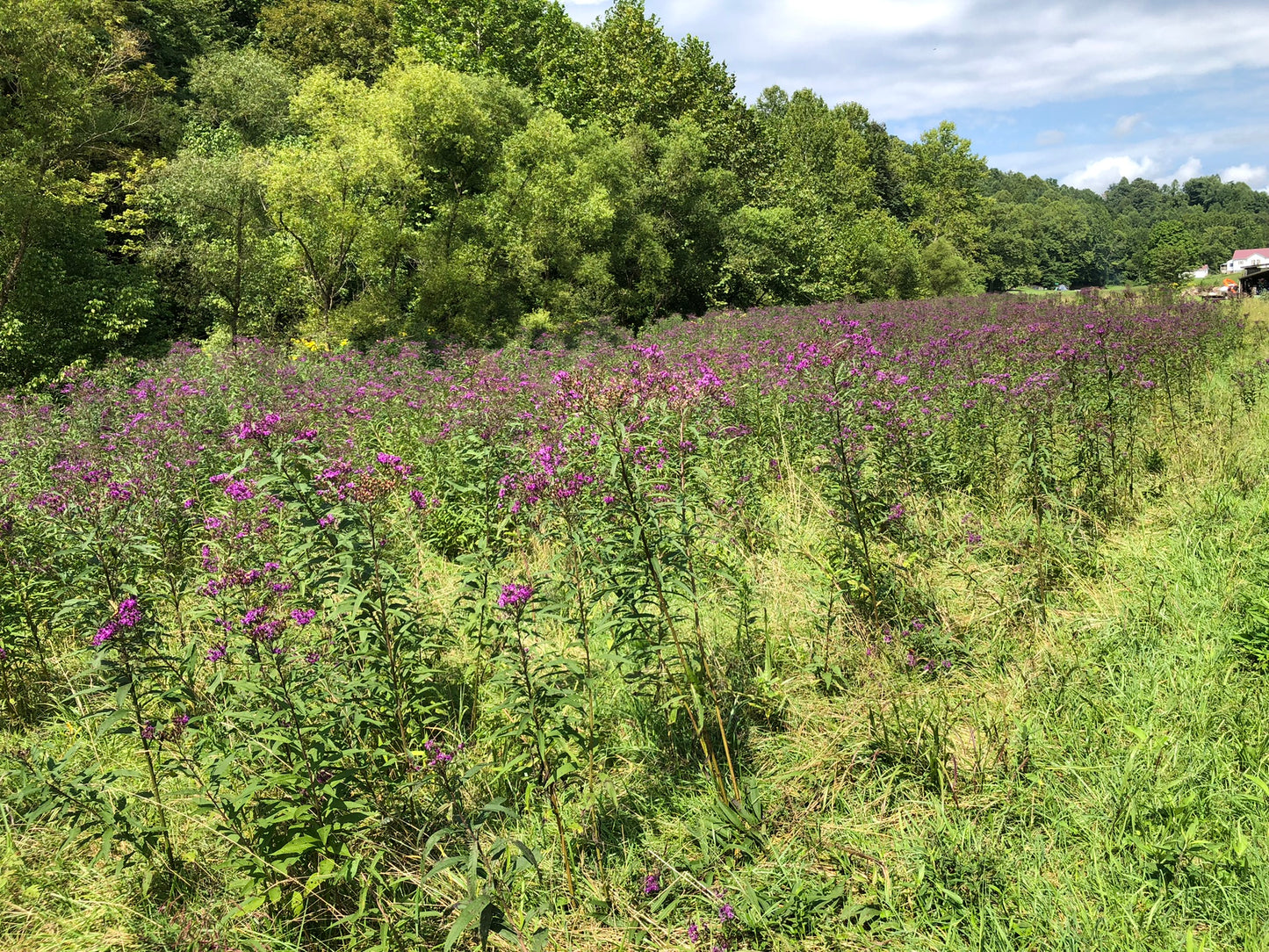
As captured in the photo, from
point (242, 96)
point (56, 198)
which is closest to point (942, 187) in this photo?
point (242, 96)

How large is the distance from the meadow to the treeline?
13036 millimetres

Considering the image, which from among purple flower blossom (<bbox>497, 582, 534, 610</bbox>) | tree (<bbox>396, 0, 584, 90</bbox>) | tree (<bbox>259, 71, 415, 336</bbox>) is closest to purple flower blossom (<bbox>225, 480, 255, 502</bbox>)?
purple flower blossom (<bbox>497, 582, 534, 610</bbox>)

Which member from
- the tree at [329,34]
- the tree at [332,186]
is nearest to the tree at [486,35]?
the tree at [329,34]

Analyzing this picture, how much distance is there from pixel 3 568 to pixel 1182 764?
601 centimetres

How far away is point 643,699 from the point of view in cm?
349

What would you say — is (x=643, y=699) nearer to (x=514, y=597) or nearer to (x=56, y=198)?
(x=514, y=597)

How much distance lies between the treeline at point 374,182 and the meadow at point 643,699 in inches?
513

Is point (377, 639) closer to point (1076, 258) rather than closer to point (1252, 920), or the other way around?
point (1252, 920)

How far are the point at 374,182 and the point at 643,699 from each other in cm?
1731

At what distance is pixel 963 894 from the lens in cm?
232

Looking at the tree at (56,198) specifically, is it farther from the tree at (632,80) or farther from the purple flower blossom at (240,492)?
the purple flower blossom at (240,492)

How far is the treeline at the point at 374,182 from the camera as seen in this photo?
1588 centimetres

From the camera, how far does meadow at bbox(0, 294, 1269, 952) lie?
2.35 meters

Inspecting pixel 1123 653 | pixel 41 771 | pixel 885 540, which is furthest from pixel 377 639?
pixel 1123 653
